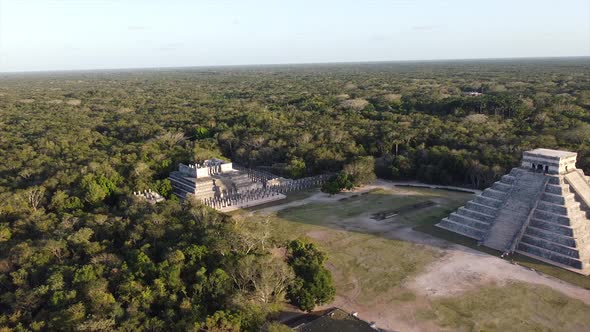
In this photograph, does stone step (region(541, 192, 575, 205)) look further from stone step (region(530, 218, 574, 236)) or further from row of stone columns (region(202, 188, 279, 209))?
row of stone columns (region(202, 188, 279, 209))

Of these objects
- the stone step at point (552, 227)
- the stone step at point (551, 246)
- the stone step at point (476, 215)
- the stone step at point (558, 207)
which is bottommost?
the stone step at point (551, 246)

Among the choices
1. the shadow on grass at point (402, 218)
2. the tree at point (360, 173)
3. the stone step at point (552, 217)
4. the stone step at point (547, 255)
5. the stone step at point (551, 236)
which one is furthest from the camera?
the tree at point (360, 173)

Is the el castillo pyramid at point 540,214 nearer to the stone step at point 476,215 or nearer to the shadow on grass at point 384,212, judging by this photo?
the stone step at point 476,215

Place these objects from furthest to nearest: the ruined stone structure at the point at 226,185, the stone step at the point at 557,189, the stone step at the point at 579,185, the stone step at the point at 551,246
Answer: the ruined stone structure at the point at 226,185 < the stone step at the point at 579,185 < the stone step at the point at 557,189 < the stone step at the point at 551,246

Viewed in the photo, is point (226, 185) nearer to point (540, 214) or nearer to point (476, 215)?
point (476, 215)

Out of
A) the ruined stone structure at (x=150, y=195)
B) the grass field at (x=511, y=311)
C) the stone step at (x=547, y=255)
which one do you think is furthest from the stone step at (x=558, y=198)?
the ruined stone structure at (x=150, y=195)

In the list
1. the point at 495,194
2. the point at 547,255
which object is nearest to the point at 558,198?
the point at 547,255

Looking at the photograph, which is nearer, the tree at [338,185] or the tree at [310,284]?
the tree at [310,284]
